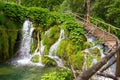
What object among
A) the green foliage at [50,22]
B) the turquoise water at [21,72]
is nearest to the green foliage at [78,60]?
the green foliage at [50,22]

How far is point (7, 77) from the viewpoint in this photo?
48.7ft

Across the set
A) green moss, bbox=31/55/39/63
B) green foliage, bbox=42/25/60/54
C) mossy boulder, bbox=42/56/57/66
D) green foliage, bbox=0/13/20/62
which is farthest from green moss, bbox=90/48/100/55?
green foliage, bbox=0/13/20/62

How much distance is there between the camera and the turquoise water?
14.7 metres

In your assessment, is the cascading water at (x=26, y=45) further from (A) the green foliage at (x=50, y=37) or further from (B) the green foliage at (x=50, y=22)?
(A) the green foliage at (x=50, y=37)

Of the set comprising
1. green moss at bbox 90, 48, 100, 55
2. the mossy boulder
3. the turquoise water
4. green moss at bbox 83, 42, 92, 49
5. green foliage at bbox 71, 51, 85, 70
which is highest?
green moss at bbox 83, 42, 92, 49

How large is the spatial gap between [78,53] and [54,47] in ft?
9.44

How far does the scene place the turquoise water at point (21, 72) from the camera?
14.7 meters

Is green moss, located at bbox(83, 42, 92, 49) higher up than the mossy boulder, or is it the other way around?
green moss, located at bbox(83, 42, 92, 49)

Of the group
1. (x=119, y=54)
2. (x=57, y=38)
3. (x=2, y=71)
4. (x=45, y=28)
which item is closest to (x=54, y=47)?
(x=57, y=38)

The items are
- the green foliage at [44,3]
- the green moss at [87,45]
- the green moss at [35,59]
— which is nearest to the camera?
the green moss at [87,45]

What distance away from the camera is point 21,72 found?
1565 cm

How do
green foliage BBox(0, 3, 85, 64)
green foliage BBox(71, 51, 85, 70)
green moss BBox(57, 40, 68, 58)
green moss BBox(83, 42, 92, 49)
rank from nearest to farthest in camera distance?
green foliage BBox(71, 51, 85, 70) → green moss BBox(83, 42, 92, 49) → green foliage BBox(0, 3, 85, 64) → green moss BBox(57, 40, 68, 58)

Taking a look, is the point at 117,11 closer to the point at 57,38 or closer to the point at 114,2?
the point at 114,2

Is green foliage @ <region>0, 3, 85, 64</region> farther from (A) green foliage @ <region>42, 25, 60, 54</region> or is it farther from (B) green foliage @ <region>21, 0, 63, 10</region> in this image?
(B) green foliage @ <region>21, 0, 63, 10</region>
